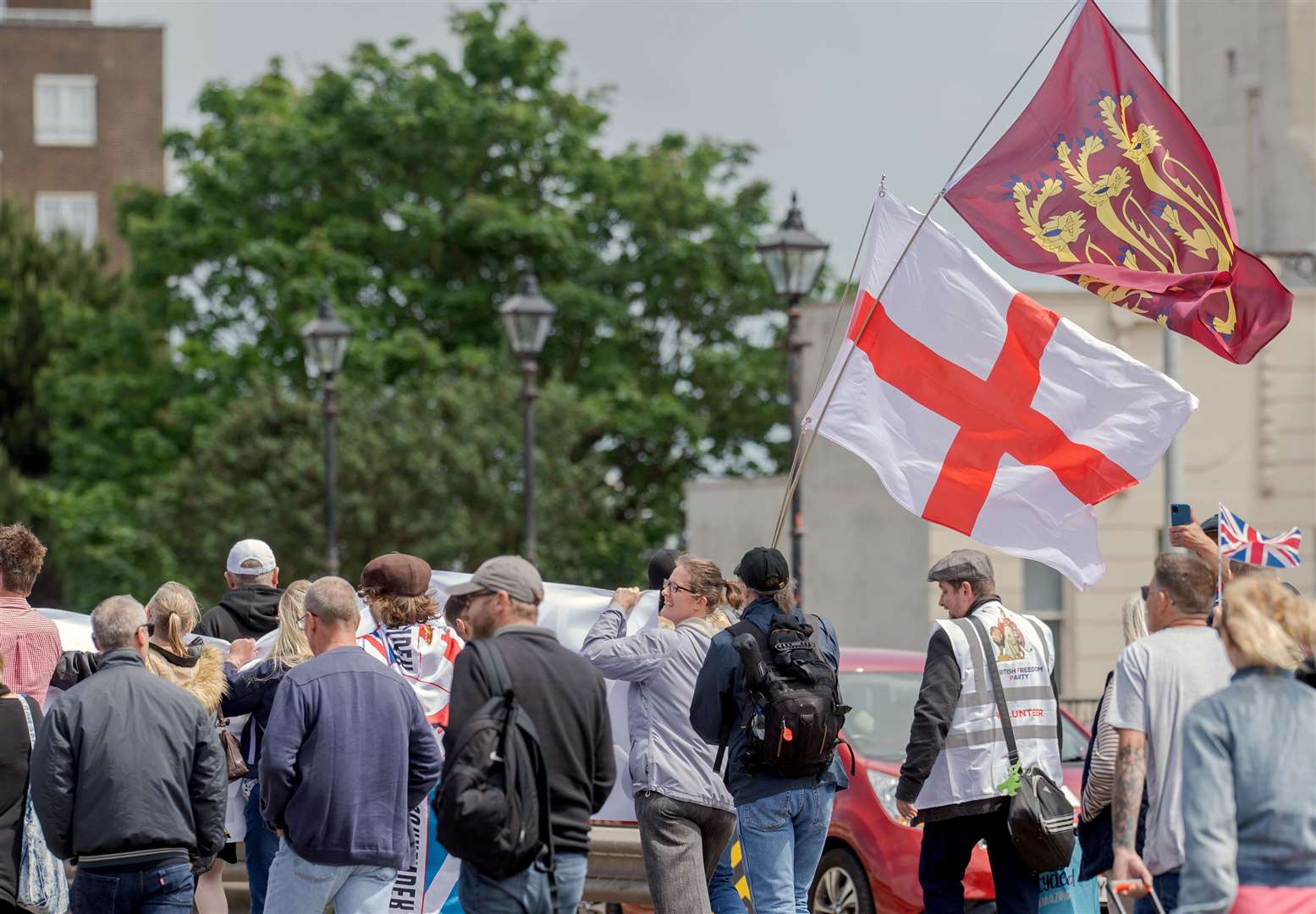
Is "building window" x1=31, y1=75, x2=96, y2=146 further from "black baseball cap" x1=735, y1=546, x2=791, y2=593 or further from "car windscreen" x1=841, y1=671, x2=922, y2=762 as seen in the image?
"black baseball cap" x1=735, y1=546, x2=791, y2=593

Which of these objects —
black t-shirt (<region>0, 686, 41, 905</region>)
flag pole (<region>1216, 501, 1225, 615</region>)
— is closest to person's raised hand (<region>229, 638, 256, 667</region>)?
black t-shirt (<region>0, 686, 41, 905</region>)

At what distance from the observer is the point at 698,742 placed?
304 inches

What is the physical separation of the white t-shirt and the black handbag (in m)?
1.34

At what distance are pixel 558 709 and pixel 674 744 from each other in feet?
6.56

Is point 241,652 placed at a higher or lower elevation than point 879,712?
higher

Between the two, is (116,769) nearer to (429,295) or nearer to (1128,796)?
(1128,796)

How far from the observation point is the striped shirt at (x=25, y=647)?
7516mm

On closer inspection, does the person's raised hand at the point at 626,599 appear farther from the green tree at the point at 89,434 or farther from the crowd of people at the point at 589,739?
the green tree at the point at 89,434

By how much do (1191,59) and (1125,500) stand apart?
12.5 meters

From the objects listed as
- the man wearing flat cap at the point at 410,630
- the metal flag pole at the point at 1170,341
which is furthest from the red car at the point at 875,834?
the metal flag pole at the point at 1170,341


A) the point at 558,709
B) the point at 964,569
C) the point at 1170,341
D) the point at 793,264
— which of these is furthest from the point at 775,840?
the point at 1170,341

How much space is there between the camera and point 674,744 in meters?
7.70

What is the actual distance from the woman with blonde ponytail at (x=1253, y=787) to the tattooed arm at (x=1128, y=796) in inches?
33.5

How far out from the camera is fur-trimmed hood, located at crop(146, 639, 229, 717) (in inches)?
282
